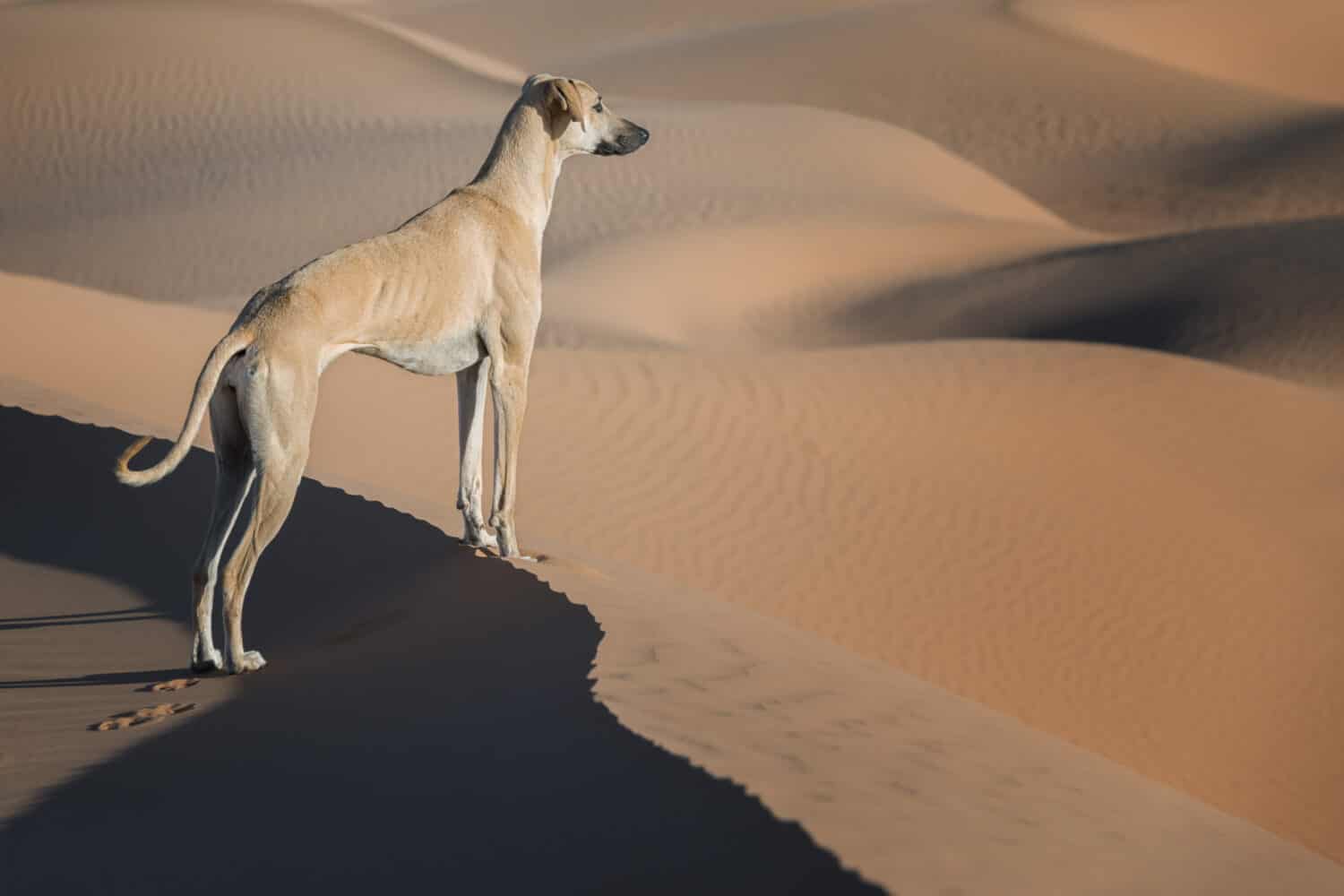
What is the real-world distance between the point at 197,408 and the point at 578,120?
2748mm

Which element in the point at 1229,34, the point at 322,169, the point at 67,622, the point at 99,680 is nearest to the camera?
the point at 99,680

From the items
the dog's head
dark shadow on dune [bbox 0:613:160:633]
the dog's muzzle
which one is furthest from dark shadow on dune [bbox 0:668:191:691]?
the dog's muzzle

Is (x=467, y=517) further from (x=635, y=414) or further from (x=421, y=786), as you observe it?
(x=635, y=414)

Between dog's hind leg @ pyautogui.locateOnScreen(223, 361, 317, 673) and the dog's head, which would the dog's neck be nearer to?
the dog's head

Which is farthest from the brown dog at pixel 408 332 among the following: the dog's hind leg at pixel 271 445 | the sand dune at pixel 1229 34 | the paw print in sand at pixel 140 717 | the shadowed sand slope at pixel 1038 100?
the sand dune at pixel 1229 34

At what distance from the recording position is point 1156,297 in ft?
77.0

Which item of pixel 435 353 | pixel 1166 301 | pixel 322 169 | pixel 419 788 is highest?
pixel 322 169

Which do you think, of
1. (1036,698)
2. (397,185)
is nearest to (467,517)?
(1036,698)

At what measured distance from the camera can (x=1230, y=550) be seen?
13164mm

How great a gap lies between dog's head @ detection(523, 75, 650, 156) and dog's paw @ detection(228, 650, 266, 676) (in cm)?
301

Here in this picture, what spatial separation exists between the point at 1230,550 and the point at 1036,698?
336 centimetres

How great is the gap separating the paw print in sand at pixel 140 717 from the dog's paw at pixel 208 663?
0.38 m

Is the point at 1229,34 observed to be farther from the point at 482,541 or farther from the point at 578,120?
the point at 482,541

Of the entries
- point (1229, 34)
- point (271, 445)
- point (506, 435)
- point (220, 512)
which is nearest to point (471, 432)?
point (506, 435)
